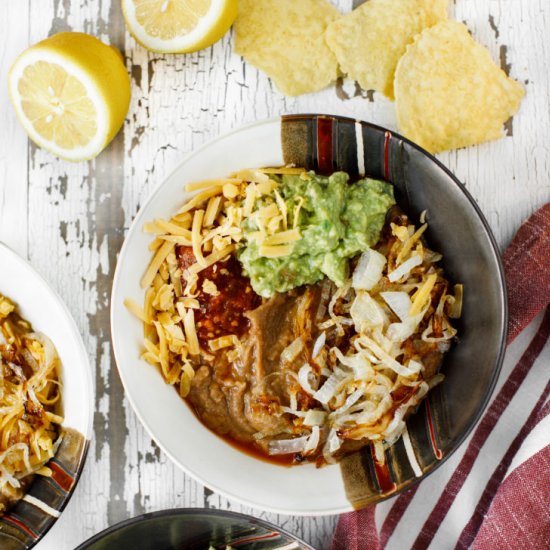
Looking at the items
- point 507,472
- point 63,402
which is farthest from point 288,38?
point 507,472

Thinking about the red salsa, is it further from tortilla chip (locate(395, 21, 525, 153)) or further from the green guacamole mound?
tortilla chip (locate(395, 21, 525, 153))

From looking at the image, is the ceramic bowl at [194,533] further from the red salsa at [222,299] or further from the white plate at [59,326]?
the red salsa at [222,299]

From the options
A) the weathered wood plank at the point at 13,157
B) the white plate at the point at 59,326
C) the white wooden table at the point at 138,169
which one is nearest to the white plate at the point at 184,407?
the white plate at the point at 59,326

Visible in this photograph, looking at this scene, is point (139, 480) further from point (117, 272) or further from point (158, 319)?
point (117, 272)

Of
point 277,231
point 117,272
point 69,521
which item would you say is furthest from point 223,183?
point 69,521

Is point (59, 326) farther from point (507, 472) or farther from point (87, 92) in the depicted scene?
point (507, 472)

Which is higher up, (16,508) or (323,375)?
(323,375)

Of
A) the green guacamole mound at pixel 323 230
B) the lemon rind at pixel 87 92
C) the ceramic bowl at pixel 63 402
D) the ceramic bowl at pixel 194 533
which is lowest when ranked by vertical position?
the ceramic bowl at pixel 194 533

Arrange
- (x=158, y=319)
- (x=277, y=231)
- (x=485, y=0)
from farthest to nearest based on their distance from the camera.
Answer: (x=485, y=0) → (x=158, y=319) → (x=277, y=231)
